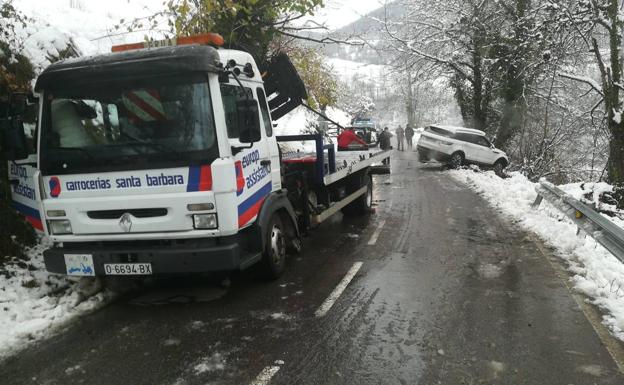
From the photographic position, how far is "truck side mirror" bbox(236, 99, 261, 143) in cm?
480

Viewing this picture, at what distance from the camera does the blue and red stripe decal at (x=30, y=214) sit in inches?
235

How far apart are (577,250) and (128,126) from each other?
6261 mm

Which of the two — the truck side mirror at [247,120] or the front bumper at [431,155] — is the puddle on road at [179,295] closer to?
the truck side mirror at [247,120]

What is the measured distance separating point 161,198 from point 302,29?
287 inches

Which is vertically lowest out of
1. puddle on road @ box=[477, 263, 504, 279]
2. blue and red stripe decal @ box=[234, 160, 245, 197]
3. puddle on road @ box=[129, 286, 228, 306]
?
puddle on road @ box=[477, 263, 504, 279]

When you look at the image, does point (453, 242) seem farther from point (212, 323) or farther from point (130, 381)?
point (130, 381)

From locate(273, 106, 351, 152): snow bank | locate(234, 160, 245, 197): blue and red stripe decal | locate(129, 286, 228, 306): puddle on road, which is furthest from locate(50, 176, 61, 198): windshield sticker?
locate(273, 106, 351, 152): snow bank

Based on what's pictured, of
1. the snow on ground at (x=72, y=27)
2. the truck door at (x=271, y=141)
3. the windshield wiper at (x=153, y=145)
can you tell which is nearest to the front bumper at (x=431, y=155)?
the snow on ground at (x=72, y=27)

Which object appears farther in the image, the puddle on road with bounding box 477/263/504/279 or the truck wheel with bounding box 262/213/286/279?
the puddle on road with bounding box 477/263/504/279

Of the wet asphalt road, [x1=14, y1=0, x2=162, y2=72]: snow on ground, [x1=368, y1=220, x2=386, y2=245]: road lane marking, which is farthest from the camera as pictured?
[x1=14, y1=0, x2=162, y2=72]: snow on ground

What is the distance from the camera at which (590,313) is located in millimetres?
4703

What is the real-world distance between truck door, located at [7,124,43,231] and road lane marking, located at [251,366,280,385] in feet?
12.7

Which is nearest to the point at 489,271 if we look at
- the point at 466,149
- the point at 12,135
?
the point at 12,135

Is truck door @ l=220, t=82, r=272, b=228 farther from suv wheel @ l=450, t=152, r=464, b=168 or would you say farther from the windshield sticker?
suv wheel @ l=450, t=152, r=464, b=168
